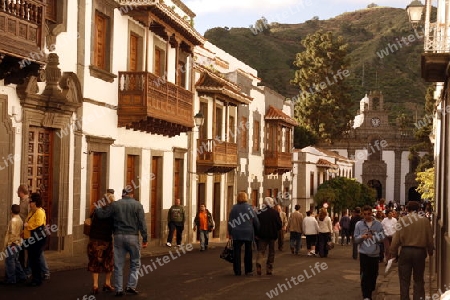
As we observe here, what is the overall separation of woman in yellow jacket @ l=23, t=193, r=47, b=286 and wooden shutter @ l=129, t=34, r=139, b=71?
387 inches

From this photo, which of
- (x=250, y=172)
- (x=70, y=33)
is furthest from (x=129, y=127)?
(x=250, y=172)

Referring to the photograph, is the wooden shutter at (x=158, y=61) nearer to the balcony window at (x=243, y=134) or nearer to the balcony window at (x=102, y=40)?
the balcony window at (x=102, y=40)

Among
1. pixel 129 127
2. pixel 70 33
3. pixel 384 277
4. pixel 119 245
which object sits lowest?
pixel 384 277

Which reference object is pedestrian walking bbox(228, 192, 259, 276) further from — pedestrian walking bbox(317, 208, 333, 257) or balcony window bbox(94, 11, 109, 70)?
pedestrian walking bbox(317, 208, 333, 257)

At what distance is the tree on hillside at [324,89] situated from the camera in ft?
237

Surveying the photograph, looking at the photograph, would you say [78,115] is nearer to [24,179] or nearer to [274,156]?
[24,179]

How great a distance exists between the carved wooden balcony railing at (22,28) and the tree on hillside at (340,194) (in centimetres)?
4096

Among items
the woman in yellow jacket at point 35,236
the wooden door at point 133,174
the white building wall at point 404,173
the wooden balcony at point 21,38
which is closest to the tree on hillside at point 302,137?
the white building wall at point 404,173

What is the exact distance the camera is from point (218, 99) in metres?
30.6

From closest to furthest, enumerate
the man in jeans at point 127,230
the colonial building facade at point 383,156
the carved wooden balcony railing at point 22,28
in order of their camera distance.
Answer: the man in jeans at point 127,230, the carved wooden balcony railing at point 22,28, the colonial building facade at point 383,156

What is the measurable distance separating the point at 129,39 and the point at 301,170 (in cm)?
3286

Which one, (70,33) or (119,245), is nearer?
(119,245)

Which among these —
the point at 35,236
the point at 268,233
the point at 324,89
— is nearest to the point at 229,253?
the point at 268,233

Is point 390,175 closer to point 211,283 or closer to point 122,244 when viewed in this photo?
point 211,283
